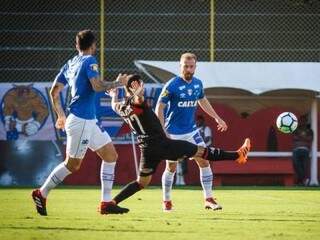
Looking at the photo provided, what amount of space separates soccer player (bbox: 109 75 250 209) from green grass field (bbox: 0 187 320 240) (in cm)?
48

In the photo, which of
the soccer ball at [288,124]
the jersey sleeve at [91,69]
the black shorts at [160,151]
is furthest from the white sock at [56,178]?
the soccer ball at [288,124]

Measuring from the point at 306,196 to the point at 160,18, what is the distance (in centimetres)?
896

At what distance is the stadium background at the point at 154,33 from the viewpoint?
24000 mm

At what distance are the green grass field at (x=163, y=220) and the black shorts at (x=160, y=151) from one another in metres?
0.68

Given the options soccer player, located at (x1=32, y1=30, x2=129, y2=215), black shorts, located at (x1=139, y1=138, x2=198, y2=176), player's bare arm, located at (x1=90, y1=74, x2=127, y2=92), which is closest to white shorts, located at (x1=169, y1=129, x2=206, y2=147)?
Result: black shorts, located at (x1=139, y1=138, x2=198, y2=176)

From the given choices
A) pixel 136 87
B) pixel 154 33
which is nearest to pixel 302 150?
pixel 154 33

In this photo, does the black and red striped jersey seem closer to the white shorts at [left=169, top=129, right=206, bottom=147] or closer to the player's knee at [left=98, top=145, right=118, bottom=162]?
the player's knee at [left=98, top=145, right=118, bottom=162]

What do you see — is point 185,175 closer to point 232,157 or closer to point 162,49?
point 162,49

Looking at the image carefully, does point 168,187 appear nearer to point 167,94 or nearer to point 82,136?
point 167,94

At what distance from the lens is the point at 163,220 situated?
10.8 m

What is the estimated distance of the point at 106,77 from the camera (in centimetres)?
2420

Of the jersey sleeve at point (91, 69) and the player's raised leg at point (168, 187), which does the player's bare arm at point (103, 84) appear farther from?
the player's raised leg at point (168, 187)

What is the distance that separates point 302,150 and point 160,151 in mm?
12160

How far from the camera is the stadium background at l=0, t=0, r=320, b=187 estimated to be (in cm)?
2400
